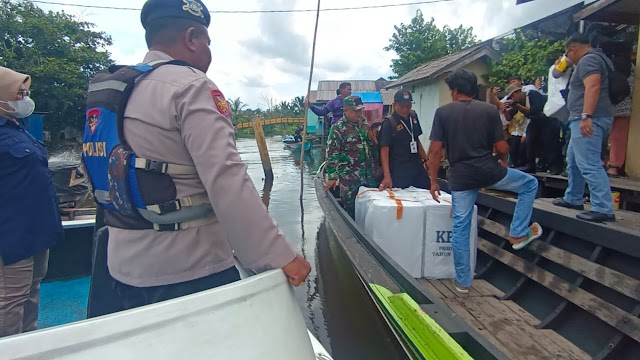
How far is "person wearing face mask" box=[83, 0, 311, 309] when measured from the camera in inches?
49.5

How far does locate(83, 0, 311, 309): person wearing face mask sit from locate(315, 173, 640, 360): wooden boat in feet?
3.47

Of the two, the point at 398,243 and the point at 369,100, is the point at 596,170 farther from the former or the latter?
the point at 369,100

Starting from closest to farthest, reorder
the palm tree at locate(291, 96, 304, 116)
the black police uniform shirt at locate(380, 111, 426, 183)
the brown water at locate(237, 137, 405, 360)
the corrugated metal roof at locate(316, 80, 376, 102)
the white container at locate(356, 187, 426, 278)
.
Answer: the white container at locate(356, 187, 426, 278), the brown water at locate(237, 137, 405, 360), the black police uniform shirt at locate(380, 111, 426, 183), the corrugated metal roof at locate(316, 80, 376, 102), the palm tree at locate(291, 96, 304, 116)

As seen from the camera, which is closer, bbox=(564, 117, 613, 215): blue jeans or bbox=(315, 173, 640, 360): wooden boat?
bbox=(315, 173, 640, 360): wooden boat

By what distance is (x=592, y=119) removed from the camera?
2961mm

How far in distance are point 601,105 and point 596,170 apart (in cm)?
48

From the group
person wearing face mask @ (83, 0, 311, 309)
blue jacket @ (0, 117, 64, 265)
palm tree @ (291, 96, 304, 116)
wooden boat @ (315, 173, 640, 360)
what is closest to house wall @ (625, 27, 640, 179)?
wooden boat @ (315, 173, 640, 360)

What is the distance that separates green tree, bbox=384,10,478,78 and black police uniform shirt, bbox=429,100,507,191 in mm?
18704

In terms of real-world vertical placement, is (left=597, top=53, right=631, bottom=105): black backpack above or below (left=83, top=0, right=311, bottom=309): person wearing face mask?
above

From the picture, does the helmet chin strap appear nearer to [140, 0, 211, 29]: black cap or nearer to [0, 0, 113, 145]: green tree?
[140, 0, 211, 29]: black cap

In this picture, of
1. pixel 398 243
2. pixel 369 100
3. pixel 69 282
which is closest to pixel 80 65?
pixel 369 100

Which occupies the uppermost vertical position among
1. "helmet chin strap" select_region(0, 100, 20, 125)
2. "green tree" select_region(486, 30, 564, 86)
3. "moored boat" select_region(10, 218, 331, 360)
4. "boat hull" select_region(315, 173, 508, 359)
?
"green tree" select_region(486, 30, 564, 86)

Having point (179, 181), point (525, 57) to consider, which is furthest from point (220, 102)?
point (525, 57)

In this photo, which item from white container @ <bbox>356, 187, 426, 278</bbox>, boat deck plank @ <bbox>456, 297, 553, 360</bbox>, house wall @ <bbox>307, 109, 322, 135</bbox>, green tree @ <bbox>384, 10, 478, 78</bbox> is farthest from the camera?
house wall @ <bbox>307, 109, 322, 135</bbox>
